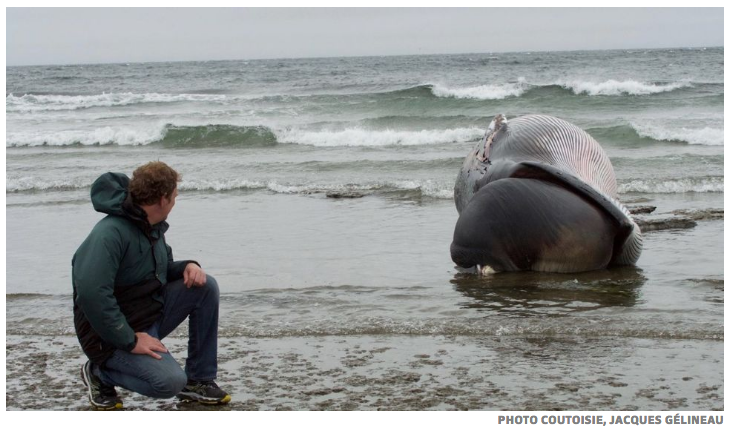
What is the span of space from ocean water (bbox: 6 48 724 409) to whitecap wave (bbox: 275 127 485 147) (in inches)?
3.2

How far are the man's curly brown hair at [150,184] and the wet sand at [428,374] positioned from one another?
1.12m

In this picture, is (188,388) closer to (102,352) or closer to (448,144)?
(102,352)

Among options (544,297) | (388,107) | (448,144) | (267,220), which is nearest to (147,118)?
(388,107)

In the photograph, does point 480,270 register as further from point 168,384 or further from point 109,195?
point 109,195

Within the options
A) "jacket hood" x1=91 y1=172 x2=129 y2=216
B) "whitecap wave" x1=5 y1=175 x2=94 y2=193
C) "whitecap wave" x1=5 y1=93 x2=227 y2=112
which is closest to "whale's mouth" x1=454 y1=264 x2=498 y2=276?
"jacket hood" x1=91 y1=172 x2=129 y2=216

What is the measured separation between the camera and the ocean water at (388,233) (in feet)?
20.8

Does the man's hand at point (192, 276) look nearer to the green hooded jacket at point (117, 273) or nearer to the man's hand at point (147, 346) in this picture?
the green hooded jacket at point (117, 273)

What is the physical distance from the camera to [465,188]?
946 cm

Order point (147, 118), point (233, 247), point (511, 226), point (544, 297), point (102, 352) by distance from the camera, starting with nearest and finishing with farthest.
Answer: point (102, 352)
point (544, 297)
point (511, 226)
point (233, 247)
point (147, 118)

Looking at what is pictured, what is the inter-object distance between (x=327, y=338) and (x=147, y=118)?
26.8 m

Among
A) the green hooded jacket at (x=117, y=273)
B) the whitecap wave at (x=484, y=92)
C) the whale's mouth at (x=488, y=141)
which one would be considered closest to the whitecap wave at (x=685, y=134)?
the whale's mouth at (x=488, y=141)

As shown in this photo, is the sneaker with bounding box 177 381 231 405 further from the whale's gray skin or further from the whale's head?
the whale's head

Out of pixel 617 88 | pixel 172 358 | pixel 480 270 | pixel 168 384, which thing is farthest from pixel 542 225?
pixel 617 88

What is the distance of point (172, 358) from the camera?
4.94 m
